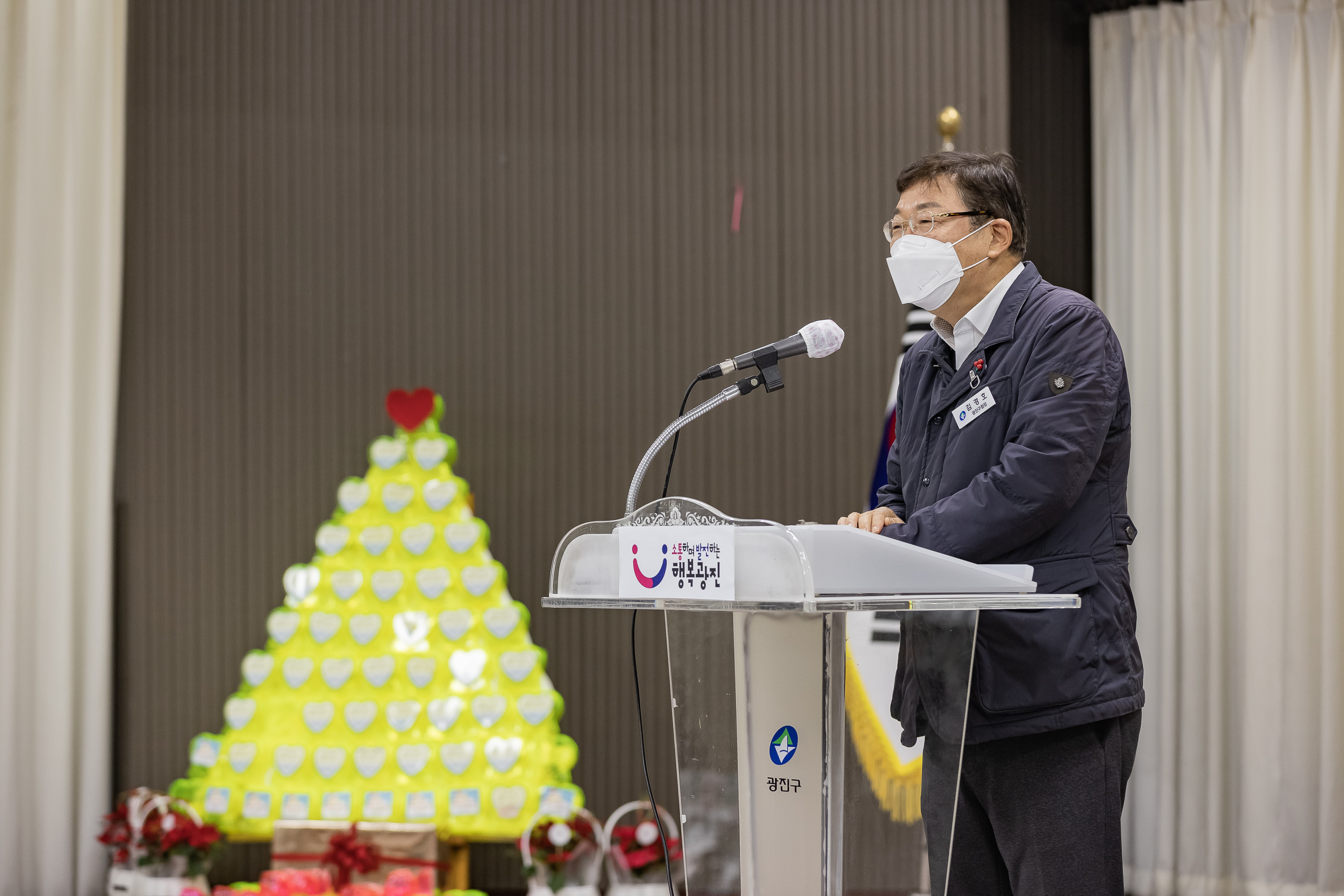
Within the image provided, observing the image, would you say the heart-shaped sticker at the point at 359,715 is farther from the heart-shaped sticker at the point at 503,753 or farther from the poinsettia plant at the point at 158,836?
the poinsettia plant at the point at 158,836

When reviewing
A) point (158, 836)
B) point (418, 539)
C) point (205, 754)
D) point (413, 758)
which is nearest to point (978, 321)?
point (418, 539)

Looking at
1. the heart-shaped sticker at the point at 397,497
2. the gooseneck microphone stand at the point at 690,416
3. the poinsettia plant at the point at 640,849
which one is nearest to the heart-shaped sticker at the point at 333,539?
the heart-shaped sticker at the point at 397,497

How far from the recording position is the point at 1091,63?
12.2 ft

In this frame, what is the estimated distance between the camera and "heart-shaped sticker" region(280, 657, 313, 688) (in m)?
3.00

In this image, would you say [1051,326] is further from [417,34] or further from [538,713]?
[417,34]

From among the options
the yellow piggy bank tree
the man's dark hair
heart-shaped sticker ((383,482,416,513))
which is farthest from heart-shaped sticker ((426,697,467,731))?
the man's dark hair

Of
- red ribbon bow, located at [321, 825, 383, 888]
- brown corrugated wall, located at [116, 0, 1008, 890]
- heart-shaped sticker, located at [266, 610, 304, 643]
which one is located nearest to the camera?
red ribbon bow, located at [321, 825, 383, 888]

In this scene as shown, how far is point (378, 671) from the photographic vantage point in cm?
299

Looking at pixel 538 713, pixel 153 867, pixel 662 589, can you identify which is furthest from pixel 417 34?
pixel 662 589

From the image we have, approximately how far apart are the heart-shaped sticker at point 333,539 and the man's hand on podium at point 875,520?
207 cm

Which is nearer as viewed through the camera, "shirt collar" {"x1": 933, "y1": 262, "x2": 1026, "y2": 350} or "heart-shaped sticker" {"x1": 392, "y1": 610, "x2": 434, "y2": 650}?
"shirt collar" {"x1": 933, "y1": 262, "x2": 1026, "y2": 350}

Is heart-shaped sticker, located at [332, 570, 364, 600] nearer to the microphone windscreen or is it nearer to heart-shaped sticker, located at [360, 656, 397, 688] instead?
heart-shaped sticker, located at [360, 656, 397, 688]

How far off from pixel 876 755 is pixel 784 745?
104 millimetres

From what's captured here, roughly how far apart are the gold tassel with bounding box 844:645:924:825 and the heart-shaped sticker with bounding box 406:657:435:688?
2018 mm
